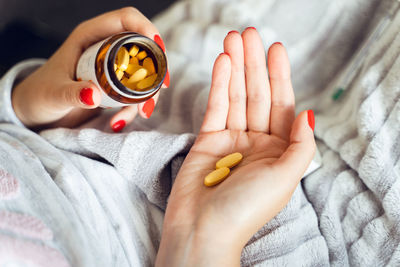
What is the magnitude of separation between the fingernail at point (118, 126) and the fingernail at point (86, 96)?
16 cm

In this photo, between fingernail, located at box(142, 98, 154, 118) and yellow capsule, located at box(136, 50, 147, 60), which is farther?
fingernail, located at box(142, 98, 154, 118)

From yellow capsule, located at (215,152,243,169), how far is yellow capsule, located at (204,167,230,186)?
0.05 feet

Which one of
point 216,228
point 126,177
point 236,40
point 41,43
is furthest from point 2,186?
point 41,43

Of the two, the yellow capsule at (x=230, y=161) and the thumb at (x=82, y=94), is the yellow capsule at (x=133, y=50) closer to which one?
the thumb at (x=82, y=94)

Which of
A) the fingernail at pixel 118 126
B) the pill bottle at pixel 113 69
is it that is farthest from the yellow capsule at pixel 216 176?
the fingernail at pixel 118 126

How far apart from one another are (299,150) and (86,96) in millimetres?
313

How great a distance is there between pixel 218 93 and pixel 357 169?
0.87 ft

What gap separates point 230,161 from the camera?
0.49m

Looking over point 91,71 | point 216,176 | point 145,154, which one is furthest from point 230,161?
point 91,71

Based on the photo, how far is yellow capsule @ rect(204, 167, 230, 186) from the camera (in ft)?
Result: 1.52

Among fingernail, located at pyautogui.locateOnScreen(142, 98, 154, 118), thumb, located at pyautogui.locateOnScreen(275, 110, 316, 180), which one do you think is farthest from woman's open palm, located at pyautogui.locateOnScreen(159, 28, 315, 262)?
fingernail, located at pyautogui.locateOnScreen(142, 98, 154, 118)

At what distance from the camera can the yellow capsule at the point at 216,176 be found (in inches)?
18.3

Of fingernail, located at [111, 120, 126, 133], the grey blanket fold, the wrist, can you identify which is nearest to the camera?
the wrist

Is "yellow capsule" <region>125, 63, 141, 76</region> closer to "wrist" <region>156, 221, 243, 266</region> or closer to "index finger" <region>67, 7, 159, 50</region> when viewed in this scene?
"index finger" <region>67, 7, 159, 50</region>
